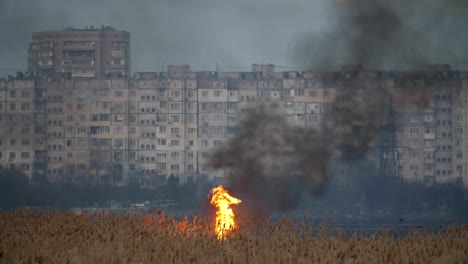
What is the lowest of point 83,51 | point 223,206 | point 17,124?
point 223,206

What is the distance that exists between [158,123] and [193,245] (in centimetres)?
6860

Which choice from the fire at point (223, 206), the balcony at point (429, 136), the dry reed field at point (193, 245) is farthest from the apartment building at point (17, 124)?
the dry reed field at point (193, 245)

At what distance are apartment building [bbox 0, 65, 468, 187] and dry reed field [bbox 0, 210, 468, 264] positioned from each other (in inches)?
2033

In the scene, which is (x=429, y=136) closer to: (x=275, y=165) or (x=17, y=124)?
(x=17, y=124)

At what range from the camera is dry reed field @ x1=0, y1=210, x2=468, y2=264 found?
29.1 m

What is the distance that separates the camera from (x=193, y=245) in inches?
1241

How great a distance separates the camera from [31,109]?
96.9 metres

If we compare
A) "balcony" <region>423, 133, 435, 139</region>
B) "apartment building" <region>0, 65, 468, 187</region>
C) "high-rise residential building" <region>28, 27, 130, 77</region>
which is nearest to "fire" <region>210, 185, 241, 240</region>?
"apartment building" <region>0, 65, 468, 187</region>

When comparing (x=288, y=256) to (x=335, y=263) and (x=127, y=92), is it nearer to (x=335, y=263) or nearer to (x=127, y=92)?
(x=335, y=263)

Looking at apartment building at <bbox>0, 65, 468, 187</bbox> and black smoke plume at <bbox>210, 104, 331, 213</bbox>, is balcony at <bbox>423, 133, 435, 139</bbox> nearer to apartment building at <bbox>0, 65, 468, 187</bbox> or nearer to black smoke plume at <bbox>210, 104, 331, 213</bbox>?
apartment building at <bbox>0, 65, 468, 187</bbox>

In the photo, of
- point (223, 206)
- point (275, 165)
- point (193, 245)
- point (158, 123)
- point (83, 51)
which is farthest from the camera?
point (83, 51)

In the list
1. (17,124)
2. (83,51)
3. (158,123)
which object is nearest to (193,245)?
(17,124)

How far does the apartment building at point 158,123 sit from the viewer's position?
9106 centimetres

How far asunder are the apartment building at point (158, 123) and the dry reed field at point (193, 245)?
5163 cm
